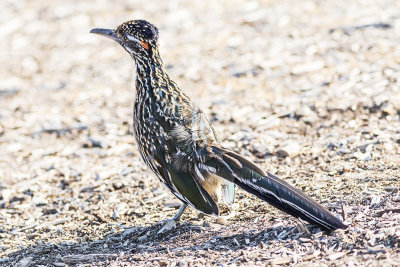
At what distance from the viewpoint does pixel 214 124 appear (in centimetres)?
852

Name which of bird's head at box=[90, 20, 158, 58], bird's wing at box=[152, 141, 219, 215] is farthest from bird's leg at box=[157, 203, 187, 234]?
bird's head at box=[90, 20, 158, 58]

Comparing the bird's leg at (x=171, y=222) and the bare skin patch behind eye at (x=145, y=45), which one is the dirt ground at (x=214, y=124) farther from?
the bare skin patch behind eye at (x=145, y=45)

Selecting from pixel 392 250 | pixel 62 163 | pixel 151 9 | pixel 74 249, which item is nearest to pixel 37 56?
pixel 151 9

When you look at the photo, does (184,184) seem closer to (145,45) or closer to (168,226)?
(168,226)

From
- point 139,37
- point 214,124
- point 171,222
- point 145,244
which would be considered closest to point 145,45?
point 139,37

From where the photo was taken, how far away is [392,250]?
434 cm

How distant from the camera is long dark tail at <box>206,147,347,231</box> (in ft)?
15.3

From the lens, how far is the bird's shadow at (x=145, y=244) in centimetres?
502

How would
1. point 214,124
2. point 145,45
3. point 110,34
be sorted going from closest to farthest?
point 145,45 < point 110,34 < point 214,124

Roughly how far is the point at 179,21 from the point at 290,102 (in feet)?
14.4

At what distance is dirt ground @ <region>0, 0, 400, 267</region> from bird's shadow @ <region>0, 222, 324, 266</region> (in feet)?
0.06

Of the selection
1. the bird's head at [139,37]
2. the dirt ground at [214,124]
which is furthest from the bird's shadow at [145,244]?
the bird's head at [139,37]

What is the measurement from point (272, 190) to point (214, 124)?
147 inches

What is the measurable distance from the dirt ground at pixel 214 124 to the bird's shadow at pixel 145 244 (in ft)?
0.06
